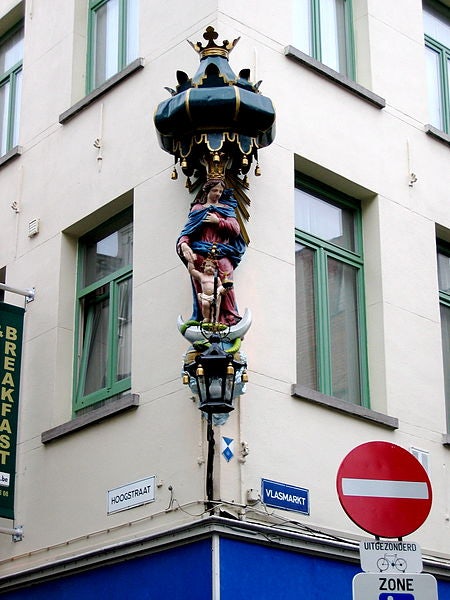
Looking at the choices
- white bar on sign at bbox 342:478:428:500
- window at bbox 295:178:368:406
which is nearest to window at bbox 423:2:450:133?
window at bbox 295:178:368:406

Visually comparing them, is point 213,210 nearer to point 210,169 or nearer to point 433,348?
point 210,169

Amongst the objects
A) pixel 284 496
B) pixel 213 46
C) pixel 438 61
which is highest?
pixel 438 61

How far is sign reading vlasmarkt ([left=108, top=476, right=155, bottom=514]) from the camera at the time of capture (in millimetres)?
12172

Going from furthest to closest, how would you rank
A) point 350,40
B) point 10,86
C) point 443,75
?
point 10,86
point 443,75
point 350,40

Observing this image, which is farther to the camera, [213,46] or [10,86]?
[10,86]

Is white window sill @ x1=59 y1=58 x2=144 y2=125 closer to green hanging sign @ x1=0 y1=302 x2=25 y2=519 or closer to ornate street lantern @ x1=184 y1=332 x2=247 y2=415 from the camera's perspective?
green hanging sign @ x1=0 y1=302 x2=25 y2=519

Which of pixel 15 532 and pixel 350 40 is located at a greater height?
pixel 350 40

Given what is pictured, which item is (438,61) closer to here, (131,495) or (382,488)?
(131,495)

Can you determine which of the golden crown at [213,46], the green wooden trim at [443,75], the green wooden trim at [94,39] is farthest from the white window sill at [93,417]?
the green wooden trim at [443,75]

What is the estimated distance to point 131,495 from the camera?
12383mm

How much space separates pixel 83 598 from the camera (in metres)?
12.4

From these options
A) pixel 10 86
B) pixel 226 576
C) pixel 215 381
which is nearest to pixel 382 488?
pixel 226 576

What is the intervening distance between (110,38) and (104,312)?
3620mm

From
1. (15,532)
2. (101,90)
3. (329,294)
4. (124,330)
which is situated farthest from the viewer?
(101,90)
